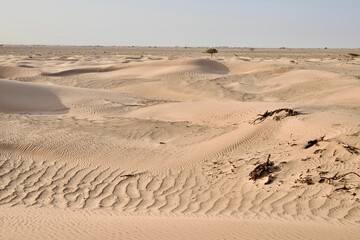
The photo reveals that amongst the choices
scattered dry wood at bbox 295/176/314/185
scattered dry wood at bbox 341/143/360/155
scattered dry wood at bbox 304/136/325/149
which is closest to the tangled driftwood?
scattered dry wood at bbox 295/176/314/185

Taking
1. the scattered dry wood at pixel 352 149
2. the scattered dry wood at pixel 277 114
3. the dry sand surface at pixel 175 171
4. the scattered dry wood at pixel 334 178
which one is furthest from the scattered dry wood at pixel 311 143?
the scattered dry wood at pixel 277 114

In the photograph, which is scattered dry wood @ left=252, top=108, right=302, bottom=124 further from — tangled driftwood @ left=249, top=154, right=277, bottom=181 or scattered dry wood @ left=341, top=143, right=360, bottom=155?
tangled driftwood @ left=249, top=154, right=277, bottom=181

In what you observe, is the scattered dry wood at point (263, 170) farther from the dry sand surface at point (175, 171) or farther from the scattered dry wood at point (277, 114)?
→ the scattered dry wood at point (277, 114)

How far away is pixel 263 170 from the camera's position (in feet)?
26.0

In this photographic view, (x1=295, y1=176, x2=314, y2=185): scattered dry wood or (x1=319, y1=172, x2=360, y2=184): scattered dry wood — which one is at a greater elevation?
(x1=319, y1=172, x2=360, y2=184): scattered dry wood

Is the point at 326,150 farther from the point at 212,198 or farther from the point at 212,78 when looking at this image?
the point at 212,78

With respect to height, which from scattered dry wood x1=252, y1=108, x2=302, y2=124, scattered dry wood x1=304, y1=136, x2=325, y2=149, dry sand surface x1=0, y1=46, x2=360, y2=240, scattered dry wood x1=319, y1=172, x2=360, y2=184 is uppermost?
scattered dry wood x1=252, y1=108, x2=302, y2=124

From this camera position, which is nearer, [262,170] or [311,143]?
[262,170]

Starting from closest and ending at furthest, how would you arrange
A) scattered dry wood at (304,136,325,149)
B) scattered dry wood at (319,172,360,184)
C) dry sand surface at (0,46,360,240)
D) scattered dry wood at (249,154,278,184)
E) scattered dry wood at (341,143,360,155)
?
dry sand surface at (0,46,360,240)
scattered dry wood at (319,172,360,184)
scattered dry wood at (249,154,278,184)
scattered dry wood at (341,143,360,155)
scattered dry wood at (304,136,325,149)

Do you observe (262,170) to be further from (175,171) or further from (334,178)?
(175,171)

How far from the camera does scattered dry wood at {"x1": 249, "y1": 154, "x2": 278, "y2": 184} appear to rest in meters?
7.79

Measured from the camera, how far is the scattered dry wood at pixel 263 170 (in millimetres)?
7788

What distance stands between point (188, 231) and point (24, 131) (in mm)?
6744

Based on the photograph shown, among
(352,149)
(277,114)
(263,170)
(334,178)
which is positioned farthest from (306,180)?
(277,114)
